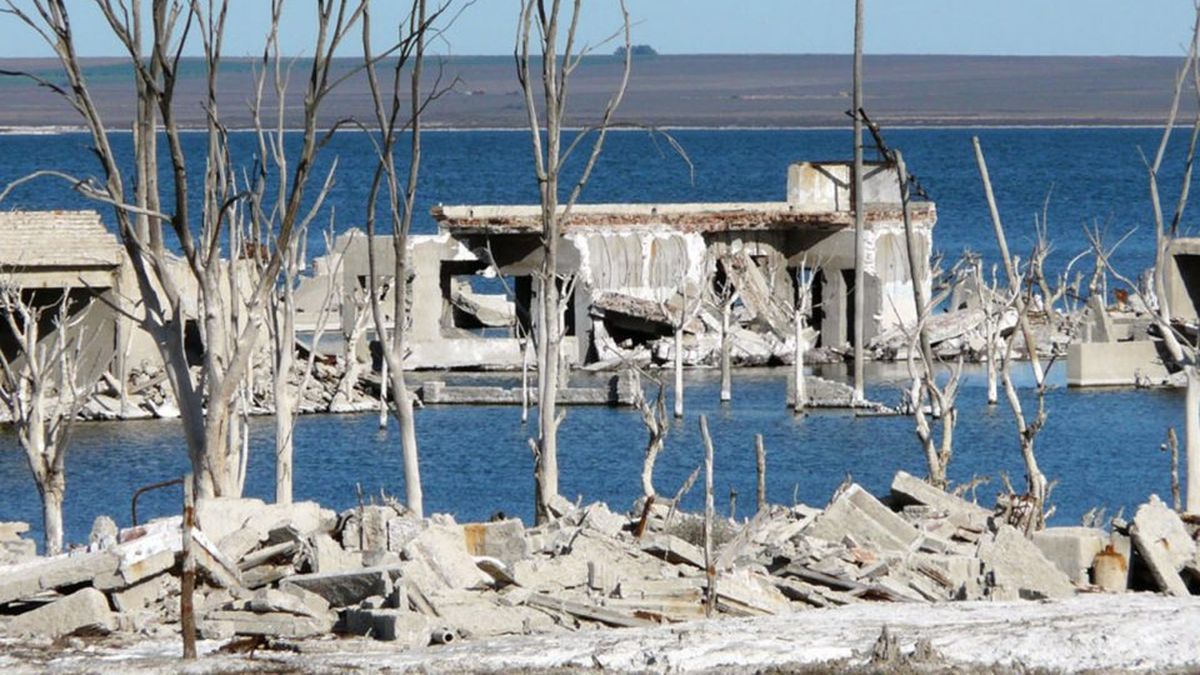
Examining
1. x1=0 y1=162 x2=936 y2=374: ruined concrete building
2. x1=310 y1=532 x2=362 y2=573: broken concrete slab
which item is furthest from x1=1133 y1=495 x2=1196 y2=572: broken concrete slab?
x1=0 y1=162 x2=936 y2=374: ruined concrete building

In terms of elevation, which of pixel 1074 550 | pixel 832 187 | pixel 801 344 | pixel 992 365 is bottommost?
pixel 1074 550

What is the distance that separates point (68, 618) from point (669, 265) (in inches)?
1367

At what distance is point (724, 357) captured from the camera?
40469 mm

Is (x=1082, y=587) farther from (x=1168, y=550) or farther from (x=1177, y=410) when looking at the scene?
(x=1177, y=410)

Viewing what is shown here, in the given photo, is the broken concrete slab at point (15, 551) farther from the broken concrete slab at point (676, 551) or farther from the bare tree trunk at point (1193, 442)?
the bare tree trunk at point (1193, 442)

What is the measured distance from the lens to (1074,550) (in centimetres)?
1638

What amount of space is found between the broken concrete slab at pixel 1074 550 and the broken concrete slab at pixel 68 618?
20.4 feet

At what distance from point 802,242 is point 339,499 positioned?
21577 mm

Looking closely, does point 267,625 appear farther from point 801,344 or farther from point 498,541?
point 801,344

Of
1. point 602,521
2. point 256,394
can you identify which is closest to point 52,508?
point 602,521

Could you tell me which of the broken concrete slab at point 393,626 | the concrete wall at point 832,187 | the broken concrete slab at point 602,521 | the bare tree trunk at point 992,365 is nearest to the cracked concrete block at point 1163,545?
the broken concrete slab at point 602,521

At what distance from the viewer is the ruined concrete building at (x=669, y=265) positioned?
46.3 meters

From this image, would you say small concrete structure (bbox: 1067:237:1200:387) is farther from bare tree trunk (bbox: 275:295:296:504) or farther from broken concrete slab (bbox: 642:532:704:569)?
broken concrete slab (bbox: 642:532:704:569)

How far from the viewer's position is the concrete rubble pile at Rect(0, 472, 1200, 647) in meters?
13.8
